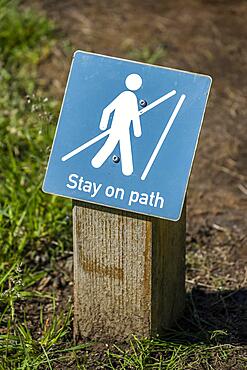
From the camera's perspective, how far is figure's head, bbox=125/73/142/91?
250 cm

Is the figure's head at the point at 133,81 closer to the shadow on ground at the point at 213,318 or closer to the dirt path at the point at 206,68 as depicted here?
the shadow on ground at the point at 213,318

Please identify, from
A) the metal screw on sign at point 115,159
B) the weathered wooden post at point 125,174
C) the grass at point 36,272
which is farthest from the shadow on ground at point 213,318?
the metal screw on sign at point 115,159

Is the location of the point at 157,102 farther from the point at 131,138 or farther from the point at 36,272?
the point at 36,272

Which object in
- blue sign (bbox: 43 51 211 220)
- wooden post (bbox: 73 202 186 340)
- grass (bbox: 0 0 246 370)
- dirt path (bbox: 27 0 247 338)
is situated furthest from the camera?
dirt path (bbox: 27 0 247 338)

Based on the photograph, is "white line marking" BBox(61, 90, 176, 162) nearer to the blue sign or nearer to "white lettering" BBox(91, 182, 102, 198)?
the blue sign

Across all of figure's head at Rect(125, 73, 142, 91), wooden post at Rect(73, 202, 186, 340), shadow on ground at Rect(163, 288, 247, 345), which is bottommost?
shadow on ground at Rect(163, 288, 247, 345)

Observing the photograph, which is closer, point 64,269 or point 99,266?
point 99,266

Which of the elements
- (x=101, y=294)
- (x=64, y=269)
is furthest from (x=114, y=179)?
(x=64, y=269)

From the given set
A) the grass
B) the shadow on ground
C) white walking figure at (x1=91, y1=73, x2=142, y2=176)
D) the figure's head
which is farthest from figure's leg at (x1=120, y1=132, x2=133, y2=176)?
the shadow on ground

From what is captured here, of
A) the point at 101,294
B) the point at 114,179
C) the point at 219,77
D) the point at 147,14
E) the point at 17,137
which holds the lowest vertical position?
the point at 101,294

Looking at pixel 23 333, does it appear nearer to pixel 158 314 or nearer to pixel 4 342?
pixel 4 342

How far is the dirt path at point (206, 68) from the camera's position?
3404mm

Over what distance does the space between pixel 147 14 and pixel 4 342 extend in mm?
3060

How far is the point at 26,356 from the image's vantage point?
2.61 metres
